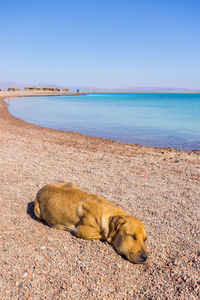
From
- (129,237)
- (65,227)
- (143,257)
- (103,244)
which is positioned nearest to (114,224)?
(129,237)

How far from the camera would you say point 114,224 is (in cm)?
469

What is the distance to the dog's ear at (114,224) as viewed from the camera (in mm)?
4602

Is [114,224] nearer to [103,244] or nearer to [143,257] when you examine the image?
[103,244]

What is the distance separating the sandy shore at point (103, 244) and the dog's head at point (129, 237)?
181 millimetres

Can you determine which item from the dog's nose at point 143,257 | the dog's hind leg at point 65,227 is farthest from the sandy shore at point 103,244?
the dog's nose at point 143,257

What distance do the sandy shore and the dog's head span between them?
7.1 inches

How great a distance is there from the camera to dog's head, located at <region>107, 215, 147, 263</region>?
437cm

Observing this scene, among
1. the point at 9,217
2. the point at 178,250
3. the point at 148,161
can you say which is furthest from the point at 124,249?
the point at 148,161

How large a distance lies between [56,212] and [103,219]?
106 centimetres

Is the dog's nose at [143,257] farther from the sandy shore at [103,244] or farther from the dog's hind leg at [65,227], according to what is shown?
the dog's hind leg at [65,227]

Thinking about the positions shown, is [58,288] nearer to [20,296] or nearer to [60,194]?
[20,296]

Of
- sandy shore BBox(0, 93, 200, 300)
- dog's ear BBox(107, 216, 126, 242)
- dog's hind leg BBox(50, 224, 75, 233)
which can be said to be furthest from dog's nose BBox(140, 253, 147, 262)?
dog's hind leg BBox(50, 224, 75, 233)

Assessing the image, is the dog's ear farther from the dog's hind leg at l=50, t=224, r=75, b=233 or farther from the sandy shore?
the dog's hind leg at l=50, t=224, r=75, b=233

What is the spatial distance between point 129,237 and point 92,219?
2.53 ft
